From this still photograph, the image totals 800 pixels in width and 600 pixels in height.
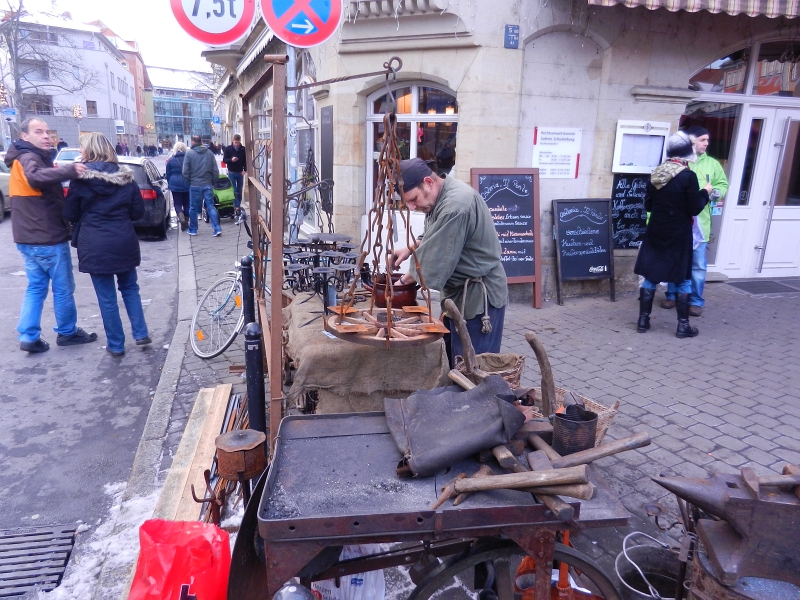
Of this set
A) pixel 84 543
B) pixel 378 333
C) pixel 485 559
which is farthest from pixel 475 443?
pixel 84 543

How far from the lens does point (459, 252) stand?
11.3 feet

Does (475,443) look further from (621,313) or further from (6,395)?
(621,313)

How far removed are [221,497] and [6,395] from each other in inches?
117

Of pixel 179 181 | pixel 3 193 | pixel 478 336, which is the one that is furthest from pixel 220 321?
pixel 3 193

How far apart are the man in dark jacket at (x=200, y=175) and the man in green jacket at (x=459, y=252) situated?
9273 millimetres

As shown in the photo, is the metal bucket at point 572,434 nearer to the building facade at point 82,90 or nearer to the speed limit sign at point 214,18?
the speed limit sign at point 214,18

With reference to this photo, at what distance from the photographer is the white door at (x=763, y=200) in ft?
25.2

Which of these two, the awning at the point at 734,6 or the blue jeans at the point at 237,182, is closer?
the awning at the point at 734,6

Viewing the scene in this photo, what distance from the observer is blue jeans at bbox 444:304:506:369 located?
381 cm

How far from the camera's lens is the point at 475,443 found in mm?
2027

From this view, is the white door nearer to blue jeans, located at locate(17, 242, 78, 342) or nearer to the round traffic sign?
the round traffic sign

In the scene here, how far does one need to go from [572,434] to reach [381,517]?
2.56 ft

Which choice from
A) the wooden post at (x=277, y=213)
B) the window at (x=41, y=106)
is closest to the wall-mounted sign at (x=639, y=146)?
the wooden post at (x=277, y=213)

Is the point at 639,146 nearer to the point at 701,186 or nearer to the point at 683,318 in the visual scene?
the point at 701,186
